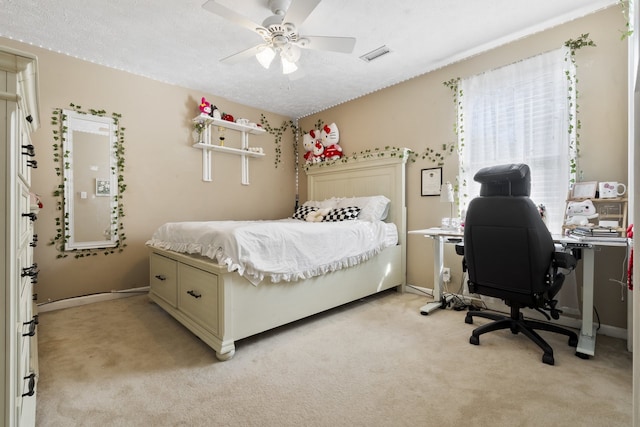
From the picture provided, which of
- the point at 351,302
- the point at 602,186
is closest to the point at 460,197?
the point at 602,186

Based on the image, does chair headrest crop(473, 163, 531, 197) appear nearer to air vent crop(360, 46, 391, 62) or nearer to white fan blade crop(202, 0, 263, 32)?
air vent crop(360, 46, 391, 62)

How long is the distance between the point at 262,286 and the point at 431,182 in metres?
2.21

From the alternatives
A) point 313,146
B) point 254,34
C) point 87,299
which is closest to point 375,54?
point 254,34

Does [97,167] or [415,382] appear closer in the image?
[415,382]

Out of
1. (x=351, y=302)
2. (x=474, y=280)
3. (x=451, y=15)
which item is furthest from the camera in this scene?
(x=351, y=302)

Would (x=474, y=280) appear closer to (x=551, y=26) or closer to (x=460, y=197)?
(x=460, y=197)

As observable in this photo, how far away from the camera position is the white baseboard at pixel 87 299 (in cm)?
279

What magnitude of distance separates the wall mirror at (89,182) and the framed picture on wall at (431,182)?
3363 millimetres

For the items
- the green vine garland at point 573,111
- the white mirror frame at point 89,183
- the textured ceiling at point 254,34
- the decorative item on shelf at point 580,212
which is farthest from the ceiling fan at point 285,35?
the decorative item on shelf at point 580,212

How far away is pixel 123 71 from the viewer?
10.6 ft

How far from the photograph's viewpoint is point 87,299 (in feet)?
9.90

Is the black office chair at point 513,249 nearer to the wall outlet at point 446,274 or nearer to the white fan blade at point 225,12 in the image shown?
the wall outlet at point 446,274

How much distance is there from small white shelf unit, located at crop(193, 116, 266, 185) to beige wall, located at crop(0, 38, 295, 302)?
0.24 ft

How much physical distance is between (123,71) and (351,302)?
138 inches
